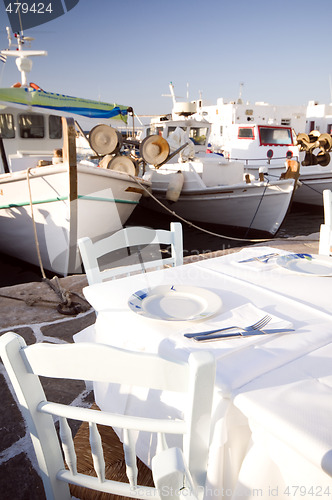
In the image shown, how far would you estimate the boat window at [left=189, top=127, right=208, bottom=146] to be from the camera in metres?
11.2

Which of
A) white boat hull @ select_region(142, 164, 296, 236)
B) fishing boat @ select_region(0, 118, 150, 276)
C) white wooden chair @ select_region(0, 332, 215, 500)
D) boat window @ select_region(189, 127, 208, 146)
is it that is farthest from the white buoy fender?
white wooden chair @ select_region(0, 332, 215, 500)

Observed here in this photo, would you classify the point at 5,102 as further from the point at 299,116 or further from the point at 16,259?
the point at 299,116

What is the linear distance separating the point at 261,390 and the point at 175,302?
55 cm

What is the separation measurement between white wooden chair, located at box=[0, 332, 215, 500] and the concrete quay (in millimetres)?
829

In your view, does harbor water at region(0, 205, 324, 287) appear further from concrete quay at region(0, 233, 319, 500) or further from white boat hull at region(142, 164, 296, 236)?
concrete quay at region(0, 233, 319, 500)

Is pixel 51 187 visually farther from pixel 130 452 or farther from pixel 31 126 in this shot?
pixel 130 452

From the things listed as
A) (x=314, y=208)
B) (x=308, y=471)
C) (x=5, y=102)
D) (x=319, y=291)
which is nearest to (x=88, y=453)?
(x=308, y=471)

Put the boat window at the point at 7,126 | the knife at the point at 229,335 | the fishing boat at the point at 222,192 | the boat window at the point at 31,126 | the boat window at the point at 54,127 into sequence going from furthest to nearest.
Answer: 1. the fishing boat at the point at 222,192
2. the boat window at the point at 54,127
3. the boat window at the point at 31,126
4. the boat window at the point at 7,126
5. the knife at the point at 229,335

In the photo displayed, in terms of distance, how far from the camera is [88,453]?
3.94ft

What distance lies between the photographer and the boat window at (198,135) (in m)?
11.2

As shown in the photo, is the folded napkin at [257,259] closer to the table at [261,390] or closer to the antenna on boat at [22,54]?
the table at [261,390]

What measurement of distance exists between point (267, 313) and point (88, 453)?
0.76 meters

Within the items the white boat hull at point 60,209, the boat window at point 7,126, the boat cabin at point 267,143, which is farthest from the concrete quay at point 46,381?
the boat cabin at point 267,143

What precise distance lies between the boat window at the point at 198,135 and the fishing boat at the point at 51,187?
3.62 m
